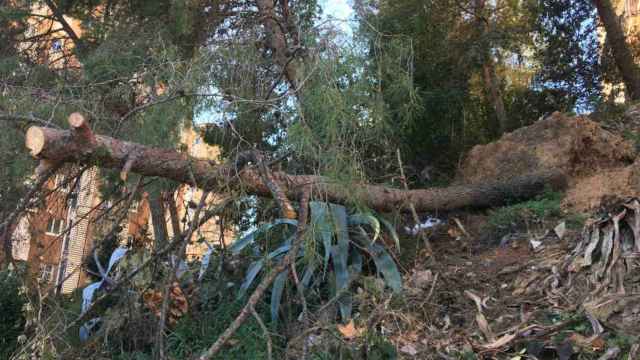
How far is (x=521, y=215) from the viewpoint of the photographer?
21.1ft

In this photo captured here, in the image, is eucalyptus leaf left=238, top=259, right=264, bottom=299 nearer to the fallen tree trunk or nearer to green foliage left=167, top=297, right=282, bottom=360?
green foliage left=167, top=297, right=282, bottom=360

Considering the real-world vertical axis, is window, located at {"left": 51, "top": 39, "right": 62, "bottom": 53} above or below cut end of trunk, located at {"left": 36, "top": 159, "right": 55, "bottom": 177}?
above

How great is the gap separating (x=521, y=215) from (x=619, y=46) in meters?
4.53

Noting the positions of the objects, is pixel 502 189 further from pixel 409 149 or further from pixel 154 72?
pixel 154 72

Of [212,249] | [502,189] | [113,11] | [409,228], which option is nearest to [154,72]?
[212,249]

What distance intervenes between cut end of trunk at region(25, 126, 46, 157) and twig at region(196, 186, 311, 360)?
1606mm

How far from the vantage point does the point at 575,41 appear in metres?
11.2

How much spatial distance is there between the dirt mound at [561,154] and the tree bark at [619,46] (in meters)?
2.45

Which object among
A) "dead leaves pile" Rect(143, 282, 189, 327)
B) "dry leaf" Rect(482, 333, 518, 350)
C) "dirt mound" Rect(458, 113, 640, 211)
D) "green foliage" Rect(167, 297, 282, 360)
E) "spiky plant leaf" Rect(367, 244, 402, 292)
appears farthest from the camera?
"dirt mound" Rect(458, 113, 640, 211)

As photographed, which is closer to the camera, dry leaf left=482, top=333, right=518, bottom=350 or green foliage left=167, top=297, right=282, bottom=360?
dry leaf left=482, top=333, right=518, bottom=350

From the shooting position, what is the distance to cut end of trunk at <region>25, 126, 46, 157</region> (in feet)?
14.0

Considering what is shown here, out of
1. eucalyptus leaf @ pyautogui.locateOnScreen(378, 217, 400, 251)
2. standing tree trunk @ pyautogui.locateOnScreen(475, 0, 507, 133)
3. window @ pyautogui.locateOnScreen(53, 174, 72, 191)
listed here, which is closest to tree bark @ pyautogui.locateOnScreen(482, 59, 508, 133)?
standing tree trunk @ pyautogui.locateOnScreen(475, 0, 507, 133)

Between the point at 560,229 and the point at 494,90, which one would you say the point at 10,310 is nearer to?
the point at 560,229

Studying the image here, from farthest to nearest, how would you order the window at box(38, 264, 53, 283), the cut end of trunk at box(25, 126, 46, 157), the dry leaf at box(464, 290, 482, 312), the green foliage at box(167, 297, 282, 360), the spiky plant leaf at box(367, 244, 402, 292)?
1. the window at box(38, 264, 53, 283)
2. the spiky plant leaf at box(367, 244, 402, 292)
3. the dry leaf at box(464, 290, 482, 312)
4. the green foliage at box(167, 297, 282, 360)
5. the cut end of trunk at box(25, 126, 46, 157)
